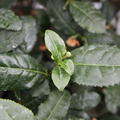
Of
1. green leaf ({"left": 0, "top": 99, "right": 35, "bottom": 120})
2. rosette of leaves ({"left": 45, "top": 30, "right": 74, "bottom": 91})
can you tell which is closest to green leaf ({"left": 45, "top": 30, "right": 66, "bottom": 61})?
rosette of leaves ({"left": 45, "top": 30, "right": 74, "bottom": 91})

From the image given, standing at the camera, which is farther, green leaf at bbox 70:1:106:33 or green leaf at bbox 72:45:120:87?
green leaf at bbox 70:1:106:33

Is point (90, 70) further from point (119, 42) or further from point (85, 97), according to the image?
point (119, 42)

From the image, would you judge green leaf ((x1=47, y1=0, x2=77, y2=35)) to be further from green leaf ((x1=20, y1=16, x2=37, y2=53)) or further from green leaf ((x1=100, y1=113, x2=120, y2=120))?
green leaf ((x1=100, y1=113, x2=120, y2=120))

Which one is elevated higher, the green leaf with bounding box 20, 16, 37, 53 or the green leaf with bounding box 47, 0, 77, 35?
the green leaf with bounding box 20, 16, 37, 53

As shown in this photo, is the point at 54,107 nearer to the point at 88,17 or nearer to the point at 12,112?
the point at 12,112

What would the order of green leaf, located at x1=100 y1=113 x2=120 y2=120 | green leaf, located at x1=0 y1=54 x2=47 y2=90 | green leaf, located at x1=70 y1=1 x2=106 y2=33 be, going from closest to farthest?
1. green leaf, located at x1=0 y1=54 x2=47 y2=90
2. green leaf, located at x1=70 y1=1 x2=106 y2=33
3. green leaf, located at x1=100 y1=113 x2=120 y2=120

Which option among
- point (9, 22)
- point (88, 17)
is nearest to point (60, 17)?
point (88, 17)

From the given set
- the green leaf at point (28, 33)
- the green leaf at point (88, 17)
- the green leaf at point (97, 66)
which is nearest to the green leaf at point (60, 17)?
the green leaf at point (88, 17)

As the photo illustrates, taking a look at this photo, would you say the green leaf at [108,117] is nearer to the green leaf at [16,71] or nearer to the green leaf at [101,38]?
the green leaf at [101,38]
